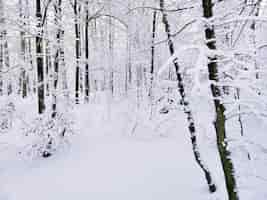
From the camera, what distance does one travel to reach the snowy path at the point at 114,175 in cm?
429

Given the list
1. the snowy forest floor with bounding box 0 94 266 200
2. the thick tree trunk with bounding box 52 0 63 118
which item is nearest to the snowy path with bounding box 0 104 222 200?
the snowy forest floor with bounding box 0 94 266 200

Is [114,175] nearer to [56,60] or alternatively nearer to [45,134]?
[45,134]

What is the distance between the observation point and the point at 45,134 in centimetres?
618

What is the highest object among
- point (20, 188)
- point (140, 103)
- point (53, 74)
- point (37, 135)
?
point (53, 74)

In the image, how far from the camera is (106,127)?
29.3 feet

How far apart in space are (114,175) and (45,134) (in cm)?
221

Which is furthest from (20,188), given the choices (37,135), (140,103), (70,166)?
(140,103)

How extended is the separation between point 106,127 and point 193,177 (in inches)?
191

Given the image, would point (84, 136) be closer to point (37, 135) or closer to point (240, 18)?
point (37, 135)

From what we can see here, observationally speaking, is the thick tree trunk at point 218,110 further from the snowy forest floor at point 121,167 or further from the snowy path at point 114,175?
the snowy path at point 114,175

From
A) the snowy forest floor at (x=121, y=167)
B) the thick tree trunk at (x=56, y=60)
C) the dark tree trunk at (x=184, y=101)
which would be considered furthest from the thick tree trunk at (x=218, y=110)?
the thick tree trunk at (x=56, y=60)

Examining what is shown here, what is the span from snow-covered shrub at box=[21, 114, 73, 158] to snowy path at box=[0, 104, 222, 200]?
1.01 ft

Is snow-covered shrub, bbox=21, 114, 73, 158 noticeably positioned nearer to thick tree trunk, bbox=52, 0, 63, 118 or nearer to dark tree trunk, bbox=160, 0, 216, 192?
thick tree trunk, bbox=52, 0, 63, 118

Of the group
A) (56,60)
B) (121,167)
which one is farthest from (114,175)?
(56,60)
